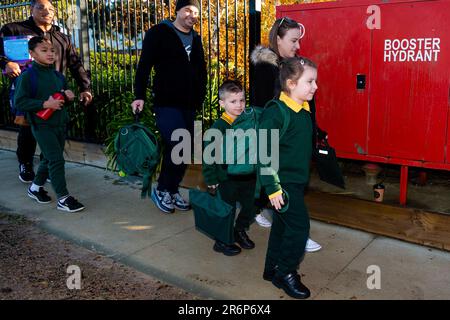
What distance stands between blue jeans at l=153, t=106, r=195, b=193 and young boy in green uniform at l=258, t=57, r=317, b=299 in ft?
5.35

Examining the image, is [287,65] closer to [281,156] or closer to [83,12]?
[281,156]

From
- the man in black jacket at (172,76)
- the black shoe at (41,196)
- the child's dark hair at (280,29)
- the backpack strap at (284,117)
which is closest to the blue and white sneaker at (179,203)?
the man in black jacket at (172,76)

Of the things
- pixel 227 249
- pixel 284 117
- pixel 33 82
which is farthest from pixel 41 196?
pixel 284 117

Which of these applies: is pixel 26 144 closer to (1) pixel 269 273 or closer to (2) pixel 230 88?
(2) pixel 230 88

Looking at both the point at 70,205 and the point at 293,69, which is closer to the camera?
the point at 293,69

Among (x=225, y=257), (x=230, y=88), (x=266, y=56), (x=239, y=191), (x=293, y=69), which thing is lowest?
(x=225, y=257)

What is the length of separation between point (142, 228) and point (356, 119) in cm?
210

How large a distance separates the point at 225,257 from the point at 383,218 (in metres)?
1.35

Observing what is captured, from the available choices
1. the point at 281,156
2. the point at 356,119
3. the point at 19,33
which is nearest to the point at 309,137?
the point at 281,156

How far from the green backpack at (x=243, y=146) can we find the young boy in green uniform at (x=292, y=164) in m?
0.24

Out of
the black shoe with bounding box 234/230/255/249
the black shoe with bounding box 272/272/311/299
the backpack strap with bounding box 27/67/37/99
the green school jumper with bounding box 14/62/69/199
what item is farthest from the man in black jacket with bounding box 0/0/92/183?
the black shoe with bounding box 272/272/311/299

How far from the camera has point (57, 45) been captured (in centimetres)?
527

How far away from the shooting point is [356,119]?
408 centimetres

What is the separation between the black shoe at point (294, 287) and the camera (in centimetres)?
285
